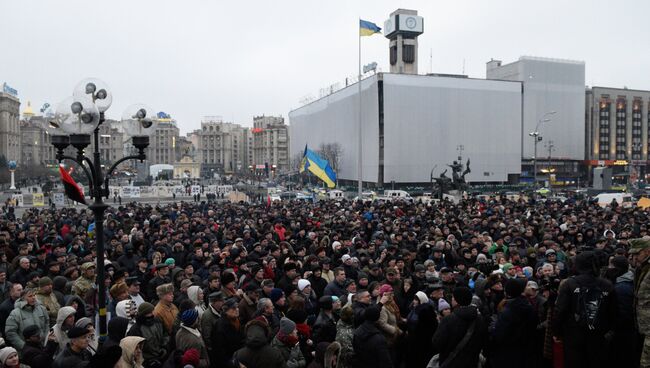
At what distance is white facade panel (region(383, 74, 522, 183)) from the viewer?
2859 inches

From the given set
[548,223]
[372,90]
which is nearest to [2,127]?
[372,90]

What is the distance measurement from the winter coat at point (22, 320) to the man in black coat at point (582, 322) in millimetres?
6145

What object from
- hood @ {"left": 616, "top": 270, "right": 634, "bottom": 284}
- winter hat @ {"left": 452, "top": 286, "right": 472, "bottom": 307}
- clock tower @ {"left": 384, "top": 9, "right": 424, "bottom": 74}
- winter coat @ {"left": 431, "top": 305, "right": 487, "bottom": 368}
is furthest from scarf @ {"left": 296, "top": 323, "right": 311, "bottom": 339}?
clock tower @ {"left": 384, "top": 9, "right": 424, "bottom": 74}

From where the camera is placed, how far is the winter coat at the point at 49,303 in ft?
24.9

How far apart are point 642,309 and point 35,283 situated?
818 cm

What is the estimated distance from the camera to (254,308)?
6.88m

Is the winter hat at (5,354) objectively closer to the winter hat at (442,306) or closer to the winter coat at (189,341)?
the winter coat at (189,341)

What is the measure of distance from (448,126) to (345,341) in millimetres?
72321

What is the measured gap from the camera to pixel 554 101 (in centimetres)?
8225

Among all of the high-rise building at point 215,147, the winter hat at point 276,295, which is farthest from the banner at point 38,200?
the high-rise building at point 215,147

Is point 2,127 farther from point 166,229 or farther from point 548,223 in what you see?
point 548,223

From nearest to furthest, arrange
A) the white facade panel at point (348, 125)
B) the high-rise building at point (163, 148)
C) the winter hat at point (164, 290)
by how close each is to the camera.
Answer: the winter hat at point (164, 290) < the white facade panel at point (348, 125) < the high-rise building at point (163, 148)

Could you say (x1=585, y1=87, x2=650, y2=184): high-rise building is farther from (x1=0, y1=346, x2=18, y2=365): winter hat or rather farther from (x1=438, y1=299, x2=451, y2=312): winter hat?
(x1=0, y1=346, x2=18, y2=365): winter hat

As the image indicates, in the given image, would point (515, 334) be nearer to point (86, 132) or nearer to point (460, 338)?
point (460, 338)
